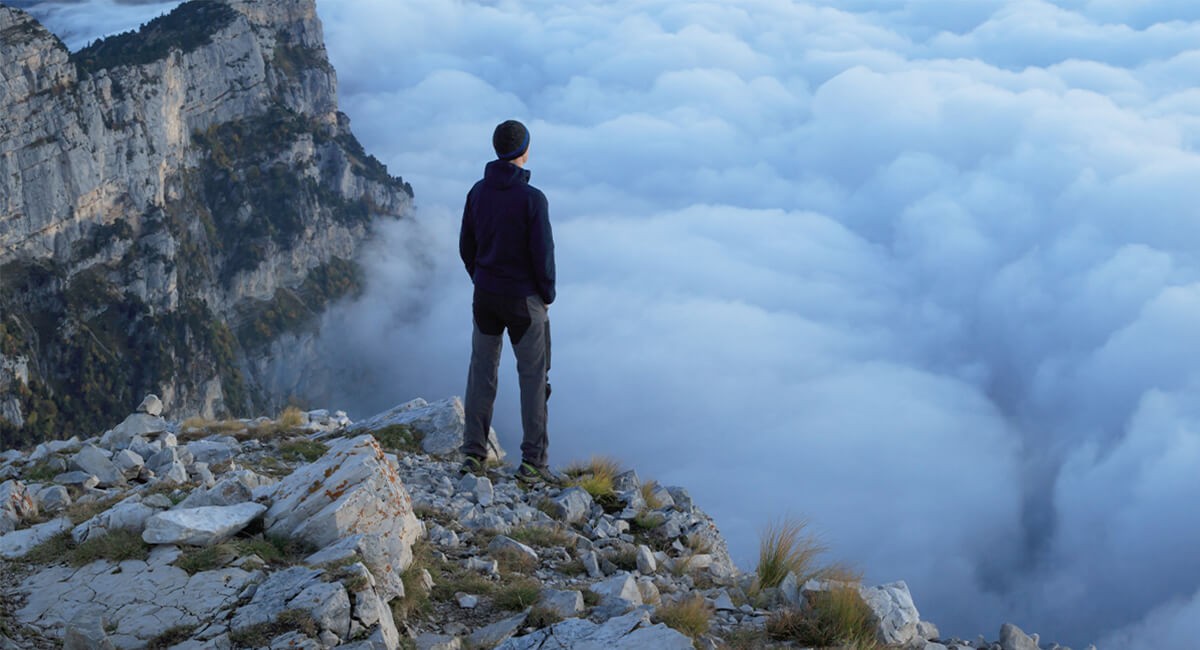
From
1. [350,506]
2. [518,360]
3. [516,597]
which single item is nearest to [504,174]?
[518,360]

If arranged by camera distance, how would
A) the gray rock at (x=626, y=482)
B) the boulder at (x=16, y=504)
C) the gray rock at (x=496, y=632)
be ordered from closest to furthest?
the gray rock at (x=496, y=632), the boulder at (x=16, y=504), the gray rock at (x=626, y=482)

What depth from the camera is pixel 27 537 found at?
7.64m

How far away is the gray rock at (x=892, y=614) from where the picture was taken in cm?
704

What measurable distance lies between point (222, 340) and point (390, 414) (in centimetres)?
10790

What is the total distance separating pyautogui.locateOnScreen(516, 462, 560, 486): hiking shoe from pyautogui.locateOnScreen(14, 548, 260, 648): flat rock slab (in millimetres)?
4569

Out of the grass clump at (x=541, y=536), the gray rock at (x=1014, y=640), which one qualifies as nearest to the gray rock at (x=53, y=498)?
the grass clump at (x=541, y=536)

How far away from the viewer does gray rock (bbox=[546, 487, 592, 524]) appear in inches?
384

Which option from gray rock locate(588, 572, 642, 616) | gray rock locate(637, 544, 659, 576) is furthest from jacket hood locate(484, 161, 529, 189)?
gray rock locate(588, 572, 642, 616)

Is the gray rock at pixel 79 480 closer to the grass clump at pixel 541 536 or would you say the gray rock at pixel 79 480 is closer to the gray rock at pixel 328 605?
the grass clump at pixel 541 536

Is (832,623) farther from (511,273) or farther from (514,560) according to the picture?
(511,273)

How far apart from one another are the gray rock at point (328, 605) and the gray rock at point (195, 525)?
1280 mm

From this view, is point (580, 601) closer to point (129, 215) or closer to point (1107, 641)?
point (129, 215)

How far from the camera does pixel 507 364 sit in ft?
645

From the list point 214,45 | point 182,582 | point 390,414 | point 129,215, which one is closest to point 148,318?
point 129,215
